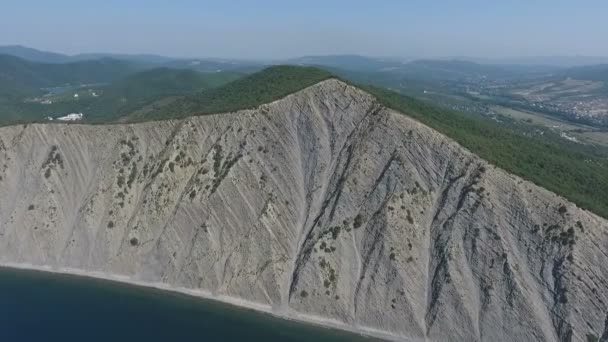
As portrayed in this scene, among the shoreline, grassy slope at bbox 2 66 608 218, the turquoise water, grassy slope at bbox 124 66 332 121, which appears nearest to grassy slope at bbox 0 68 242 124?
grassy slope at bbox 124 66 332 121

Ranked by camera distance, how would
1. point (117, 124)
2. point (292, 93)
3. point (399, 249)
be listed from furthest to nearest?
point (117, 124) < point (292, 93) < point (399, 249)

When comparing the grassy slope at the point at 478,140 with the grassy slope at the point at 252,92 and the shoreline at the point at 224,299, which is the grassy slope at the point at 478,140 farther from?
the shoreline at the point at 224,299

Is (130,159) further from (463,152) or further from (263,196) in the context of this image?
(463,152)

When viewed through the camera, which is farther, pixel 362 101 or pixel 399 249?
pixel 362 101

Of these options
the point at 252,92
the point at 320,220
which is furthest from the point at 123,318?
the point at 252,92

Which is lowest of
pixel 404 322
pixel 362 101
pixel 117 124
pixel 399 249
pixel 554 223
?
pixel 404 322

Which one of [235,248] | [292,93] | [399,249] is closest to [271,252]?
[235,248]
